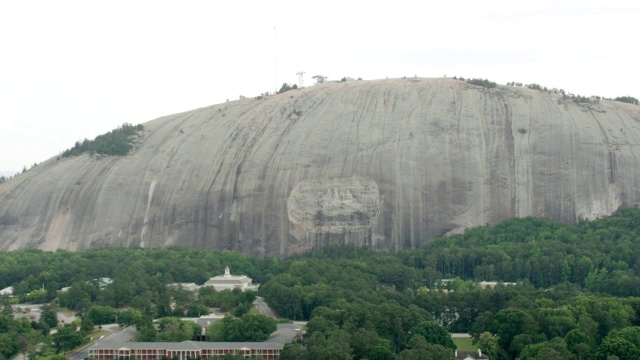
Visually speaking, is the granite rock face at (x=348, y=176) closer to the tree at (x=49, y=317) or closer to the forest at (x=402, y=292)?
the forest at (x=402, y=292)

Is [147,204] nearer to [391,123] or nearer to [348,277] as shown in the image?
[391,123]

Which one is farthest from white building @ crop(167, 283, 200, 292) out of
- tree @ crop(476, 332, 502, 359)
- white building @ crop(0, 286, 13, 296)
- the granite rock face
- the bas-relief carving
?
tree @ crop(476, 332, 502, 359)

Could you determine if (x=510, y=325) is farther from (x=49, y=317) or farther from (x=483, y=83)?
(x=483, y=83)

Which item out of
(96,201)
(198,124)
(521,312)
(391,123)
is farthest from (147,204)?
(521,312)

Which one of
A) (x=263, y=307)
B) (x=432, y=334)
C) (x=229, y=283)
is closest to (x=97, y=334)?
(x=263, y=307)

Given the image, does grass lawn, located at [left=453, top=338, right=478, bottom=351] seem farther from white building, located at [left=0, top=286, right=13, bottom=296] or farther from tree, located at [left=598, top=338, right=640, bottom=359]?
white building, located at [left=0, top=286, right=13, bottom=296]
